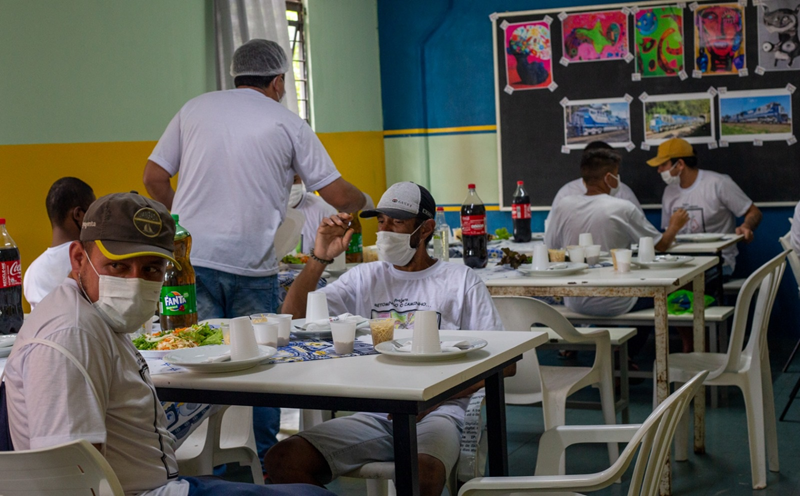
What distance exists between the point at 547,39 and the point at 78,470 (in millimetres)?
6566

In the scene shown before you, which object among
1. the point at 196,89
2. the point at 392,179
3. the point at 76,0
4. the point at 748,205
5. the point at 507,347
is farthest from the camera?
the point at 392,179

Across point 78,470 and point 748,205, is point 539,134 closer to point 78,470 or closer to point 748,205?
point 748,205

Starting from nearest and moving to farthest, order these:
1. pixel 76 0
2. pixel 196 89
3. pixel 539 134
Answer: pixel 76 0, pixel 196 89, pixel 539 134

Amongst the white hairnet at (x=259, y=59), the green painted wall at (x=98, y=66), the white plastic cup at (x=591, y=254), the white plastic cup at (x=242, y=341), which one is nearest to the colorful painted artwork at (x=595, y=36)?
the green painted wall at (x=98, y=66)

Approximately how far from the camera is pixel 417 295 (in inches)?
118

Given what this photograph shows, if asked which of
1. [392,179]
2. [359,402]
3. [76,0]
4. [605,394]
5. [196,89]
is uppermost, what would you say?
[76,0]

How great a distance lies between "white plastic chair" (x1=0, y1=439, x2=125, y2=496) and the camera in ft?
4.87

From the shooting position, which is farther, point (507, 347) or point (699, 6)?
point (699, 6)

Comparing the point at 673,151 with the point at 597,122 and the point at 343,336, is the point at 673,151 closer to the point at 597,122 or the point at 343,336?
the point at 597,122

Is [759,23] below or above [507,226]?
above

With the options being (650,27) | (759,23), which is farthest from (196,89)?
(759,23)

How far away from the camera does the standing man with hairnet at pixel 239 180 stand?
362 cm

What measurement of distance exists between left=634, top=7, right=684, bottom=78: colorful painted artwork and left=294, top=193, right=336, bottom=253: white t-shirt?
10.1 ft

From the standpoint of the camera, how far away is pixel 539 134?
300 inches
